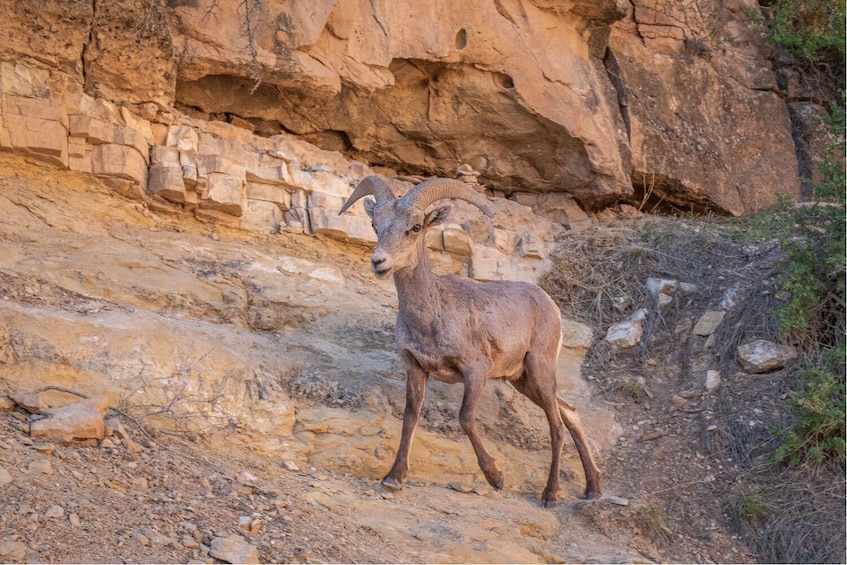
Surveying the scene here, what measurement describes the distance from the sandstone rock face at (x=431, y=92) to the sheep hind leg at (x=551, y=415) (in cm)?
337

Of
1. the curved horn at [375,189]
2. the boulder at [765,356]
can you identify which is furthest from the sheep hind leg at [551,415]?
the boulder at [765,356]

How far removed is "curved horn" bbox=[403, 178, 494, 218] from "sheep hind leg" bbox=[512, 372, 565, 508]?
144 cm

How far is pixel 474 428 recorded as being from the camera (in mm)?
7113

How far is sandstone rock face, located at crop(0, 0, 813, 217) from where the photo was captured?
8953 mm

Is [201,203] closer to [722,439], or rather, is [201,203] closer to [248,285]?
[248,285]

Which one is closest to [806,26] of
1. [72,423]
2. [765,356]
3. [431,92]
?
[431,92]

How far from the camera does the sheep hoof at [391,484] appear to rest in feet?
22.3

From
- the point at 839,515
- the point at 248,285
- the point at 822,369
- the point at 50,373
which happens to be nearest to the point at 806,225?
the point at 822,369

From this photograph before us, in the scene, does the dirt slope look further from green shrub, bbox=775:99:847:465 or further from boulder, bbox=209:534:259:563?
green shrub, bbox=775:99:847:465

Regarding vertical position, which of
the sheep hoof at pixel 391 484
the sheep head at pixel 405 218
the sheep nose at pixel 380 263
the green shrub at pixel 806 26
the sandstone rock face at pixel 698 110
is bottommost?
the sheep hoof at pixel 391 484

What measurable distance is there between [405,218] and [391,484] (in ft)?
6.39

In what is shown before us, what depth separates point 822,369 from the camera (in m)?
8.35

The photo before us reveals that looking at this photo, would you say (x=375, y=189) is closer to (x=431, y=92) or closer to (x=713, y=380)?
(x=713, y=380)

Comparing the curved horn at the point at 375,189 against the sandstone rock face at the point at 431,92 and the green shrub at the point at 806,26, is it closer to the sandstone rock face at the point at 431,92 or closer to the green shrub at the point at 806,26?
the sandstone rock face at the point at 431,92
